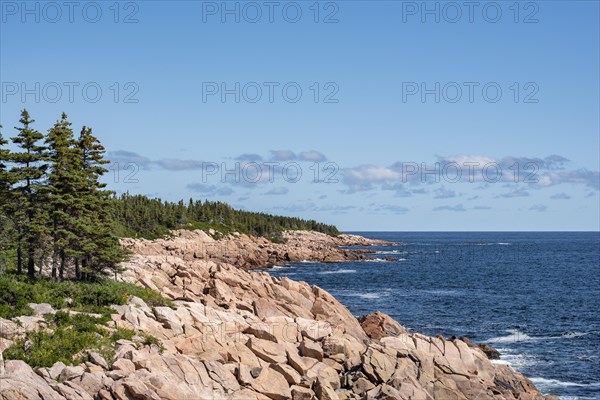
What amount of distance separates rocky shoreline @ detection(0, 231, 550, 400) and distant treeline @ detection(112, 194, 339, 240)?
6619 cm

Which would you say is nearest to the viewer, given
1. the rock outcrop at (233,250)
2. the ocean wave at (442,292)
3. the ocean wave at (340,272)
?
the ocean wave at (442,292)

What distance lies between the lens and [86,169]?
165 ft

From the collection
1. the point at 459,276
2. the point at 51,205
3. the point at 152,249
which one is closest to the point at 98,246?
the point at 51,205

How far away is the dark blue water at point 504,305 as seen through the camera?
45031 mm

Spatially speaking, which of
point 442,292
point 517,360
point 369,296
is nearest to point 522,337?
point 517,360

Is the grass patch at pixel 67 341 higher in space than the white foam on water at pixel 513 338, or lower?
higher

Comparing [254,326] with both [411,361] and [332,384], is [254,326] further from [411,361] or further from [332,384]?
[411,361]

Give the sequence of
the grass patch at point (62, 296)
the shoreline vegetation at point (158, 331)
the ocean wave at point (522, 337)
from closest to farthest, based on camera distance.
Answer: the shoreline vegetation at point (158, 331) < the grass patch at point (62, 296) < the ocean wave at point (522, 337)

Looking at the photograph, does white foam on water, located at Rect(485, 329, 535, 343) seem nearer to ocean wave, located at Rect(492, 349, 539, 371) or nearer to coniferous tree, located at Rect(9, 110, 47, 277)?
ocean wave, located at Rect(492, 349, 539, 371)

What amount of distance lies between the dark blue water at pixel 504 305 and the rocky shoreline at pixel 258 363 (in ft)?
28.4

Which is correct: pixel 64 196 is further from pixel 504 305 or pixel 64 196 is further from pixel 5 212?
pixel 504 305

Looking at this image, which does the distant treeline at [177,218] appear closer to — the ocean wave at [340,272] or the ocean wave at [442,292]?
the ocean wave at [340,272]

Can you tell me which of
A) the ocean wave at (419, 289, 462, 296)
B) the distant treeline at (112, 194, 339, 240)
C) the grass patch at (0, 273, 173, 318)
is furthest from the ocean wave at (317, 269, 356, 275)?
the grass patch at (0, 273, 173, 318)

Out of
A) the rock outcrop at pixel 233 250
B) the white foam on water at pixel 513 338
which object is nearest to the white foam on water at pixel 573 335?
the white foam on water at pixel 513 338
